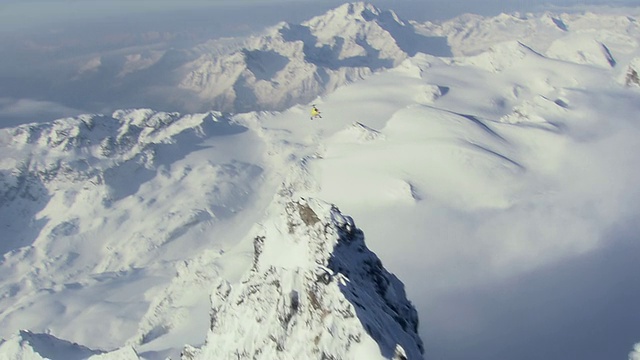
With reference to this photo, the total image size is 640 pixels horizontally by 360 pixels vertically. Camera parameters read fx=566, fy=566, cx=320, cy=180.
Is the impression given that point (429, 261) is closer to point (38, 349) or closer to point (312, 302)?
point (312, 302)

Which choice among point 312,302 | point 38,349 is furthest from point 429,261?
point 38,349

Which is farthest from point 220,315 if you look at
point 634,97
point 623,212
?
point 634,97

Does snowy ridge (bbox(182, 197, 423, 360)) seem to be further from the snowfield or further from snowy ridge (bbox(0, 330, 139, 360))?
snowy ridge (bbox(0, 330, 139, 360))

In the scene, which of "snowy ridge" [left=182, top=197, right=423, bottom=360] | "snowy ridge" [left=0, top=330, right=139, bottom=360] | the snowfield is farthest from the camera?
"snowy ridge" [left=0, top=330, right=139, bottom=360]

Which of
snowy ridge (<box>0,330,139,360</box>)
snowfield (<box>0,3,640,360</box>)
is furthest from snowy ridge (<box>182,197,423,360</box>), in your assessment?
snowy ridge (<box>0,330,139,360</box>)

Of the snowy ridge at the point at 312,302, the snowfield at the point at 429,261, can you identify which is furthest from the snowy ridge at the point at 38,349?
the snowy ridge at the point at 312,302

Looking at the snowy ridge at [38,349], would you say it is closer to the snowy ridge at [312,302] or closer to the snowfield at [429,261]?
the snowfield at [429,261]

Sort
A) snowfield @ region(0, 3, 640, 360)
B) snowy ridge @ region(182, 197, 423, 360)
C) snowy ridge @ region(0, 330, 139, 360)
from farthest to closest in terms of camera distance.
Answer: snowy ridge @ region(0, 330, 139, 360), snowfield @ region(0, 3, 640, 360), snowy ridge @ region(182, 197, 423, 360)

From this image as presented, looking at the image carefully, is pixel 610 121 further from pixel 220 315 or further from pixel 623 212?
pixel 220 315

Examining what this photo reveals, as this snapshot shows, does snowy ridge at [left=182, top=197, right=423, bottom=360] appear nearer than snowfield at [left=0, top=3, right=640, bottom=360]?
Yes
